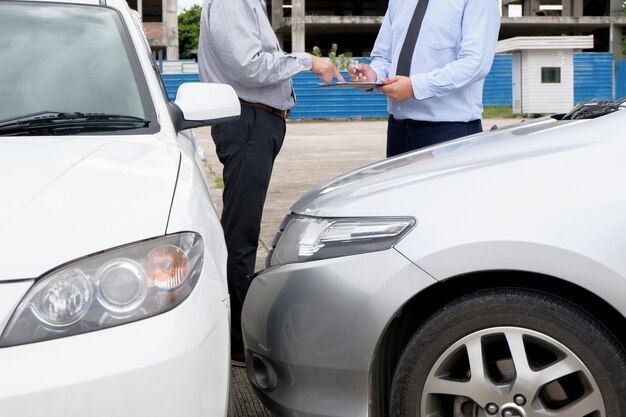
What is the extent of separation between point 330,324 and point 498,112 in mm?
31819

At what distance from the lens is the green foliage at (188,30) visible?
78.3 m

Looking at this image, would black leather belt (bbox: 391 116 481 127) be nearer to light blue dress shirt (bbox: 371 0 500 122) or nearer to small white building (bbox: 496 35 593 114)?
light blue dress shirt (bbox: 371 0 500 122)

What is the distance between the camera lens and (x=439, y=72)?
384cm

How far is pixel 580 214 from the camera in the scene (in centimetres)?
239

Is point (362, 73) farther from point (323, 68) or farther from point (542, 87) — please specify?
point (542, 87)

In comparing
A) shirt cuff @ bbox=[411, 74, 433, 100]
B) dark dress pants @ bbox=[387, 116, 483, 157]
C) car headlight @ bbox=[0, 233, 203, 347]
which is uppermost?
shirt cuff @ bbox=[411, 74, 433, 100]

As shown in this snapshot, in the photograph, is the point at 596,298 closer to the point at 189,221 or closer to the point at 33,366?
the point at 189,221

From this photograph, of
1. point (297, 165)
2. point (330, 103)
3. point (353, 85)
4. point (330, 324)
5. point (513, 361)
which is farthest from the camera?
point (330, 103)

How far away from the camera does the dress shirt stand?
3820mm

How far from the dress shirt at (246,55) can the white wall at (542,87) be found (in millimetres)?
28021

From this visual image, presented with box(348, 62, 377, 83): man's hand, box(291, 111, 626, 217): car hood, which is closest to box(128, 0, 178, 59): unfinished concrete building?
box(348, 62, 377, 83): man's hand

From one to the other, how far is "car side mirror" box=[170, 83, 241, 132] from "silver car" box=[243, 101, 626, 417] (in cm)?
73

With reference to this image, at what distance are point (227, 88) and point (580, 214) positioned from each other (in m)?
1.42

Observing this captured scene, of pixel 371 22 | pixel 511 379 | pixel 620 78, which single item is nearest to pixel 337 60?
pixel 511 379
